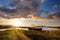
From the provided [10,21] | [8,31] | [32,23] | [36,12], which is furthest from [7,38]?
[36,12]

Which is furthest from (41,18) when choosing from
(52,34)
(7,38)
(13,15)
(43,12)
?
(7,38)

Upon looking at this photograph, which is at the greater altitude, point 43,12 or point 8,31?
point 43,12

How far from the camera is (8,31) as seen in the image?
2074mm

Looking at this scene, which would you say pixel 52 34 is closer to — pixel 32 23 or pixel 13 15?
pixel 32 23

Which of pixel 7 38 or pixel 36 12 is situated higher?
pixel 36 12

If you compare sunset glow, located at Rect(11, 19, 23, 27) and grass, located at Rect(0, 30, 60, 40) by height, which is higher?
sunset glow, located at Rect(11, 19, 23, 27)

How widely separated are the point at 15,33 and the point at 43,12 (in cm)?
50

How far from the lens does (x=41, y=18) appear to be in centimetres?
208

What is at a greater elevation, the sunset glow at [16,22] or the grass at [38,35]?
the sunset glow at [16,22]

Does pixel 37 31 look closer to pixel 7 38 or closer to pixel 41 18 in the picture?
pixel 41 18

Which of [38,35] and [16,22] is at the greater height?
[16,22]

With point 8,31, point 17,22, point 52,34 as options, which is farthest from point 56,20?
point 8,31

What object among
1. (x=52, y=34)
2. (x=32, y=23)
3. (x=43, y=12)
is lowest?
(x=52, y=34)

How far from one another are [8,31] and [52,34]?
621 millimetres
